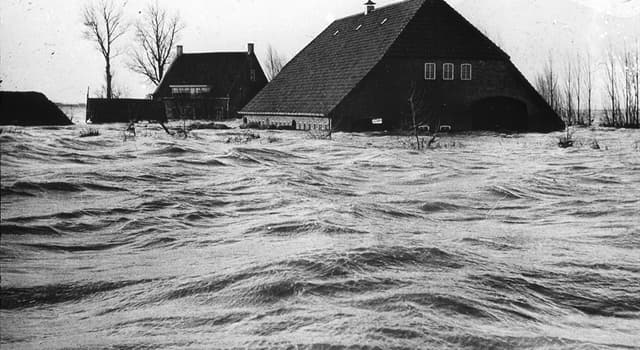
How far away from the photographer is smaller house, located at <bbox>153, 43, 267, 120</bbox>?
56.6 metres

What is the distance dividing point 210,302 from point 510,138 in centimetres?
2377

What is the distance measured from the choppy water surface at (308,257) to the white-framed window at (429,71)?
17475 millimetres

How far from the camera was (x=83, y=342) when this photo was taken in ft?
14.0

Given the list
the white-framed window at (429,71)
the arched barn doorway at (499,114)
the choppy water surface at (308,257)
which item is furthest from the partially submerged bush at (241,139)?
the arched barn doorway at (499,114)

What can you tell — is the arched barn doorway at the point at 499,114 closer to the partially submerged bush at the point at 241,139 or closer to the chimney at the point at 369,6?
the chimney at the point at 369,6

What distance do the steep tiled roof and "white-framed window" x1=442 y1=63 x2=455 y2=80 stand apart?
2663 mm

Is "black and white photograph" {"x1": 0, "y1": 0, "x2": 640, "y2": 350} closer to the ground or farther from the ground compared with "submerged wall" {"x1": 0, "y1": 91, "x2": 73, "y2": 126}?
closer to the ground

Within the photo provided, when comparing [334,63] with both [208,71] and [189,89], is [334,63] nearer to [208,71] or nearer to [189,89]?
[208,71]

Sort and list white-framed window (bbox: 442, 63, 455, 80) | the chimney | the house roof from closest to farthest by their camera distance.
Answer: white-framed window (bbox: 442, 63, 455, 80) < the chimney < the house roof

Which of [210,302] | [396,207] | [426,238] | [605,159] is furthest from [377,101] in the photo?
[210,302]

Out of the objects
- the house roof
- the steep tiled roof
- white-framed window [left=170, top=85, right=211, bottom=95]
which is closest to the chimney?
the steep tiled roof

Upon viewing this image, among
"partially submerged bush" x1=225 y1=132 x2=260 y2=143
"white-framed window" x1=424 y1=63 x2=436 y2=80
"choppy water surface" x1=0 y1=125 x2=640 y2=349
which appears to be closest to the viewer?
"choppy water surface" x1=0 y1=125 x2=640 y2=349

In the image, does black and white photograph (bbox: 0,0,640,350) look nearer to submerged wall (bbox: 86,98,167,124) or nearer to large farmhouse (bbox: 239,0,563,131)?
large farmhouse (bbox: 239,0,563,131)

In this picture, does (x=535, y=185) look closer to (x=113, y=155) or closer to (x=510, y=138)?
(x=113, y=155)
